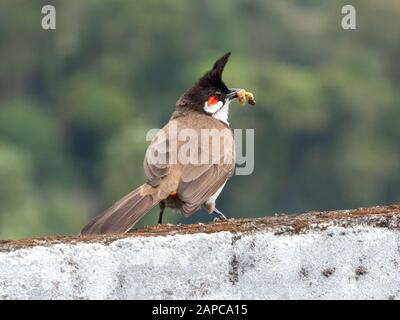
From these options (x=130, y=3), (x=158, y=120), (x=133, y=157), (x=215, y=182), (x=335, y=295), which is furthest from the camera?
(x=130, y=3)

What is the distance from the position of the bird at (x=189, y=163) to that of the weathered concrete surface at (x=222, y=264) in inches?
49.0

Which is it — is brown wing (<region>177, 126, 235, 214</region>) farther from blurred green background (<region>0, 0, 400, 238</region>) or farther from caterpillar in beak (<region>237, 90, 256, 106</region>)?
blurred green background (<region>0, 0, 400, 238</region>)

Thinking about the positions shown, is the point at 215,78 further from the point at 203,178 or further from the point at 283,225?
the point at 283,225

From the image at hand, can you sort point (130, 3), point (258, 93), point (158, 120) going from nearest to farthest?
point (158, 120)
point (258, 93)
point (130, 3)

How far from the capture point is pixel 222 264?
17.3ft

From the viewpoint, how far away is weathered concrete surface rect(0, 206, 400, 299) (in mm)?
5199

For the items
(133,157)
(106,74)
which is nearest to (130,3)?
(106,74)

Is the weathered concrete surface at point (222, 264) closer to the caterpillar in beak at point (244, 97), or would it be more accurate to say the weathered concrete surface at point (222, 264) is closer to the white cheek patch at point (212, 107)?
the white cheek patch at point (212, 107)

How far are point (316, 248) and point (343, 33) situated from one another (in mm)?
70545

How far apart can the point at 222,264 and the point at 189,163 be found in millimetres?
2407

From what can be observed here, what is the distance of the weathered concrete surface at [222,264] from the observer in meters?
5.20

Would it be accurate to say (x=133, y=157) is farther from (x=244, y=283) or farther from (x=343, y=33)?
(x=244, y=283)

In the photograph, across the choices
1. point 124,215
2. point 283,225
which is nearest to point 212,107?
point 124,215

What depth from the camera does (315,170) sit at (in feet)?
205
